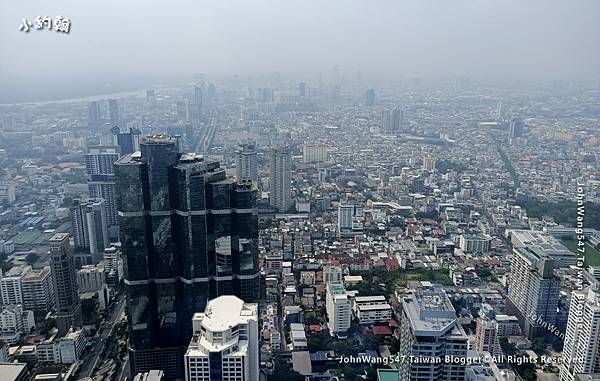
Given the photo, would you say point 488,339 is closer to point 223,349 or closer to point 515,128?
point 223,349

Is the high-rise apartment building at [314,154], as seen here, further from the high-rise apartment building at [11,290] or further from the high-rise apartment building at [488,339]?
the high-rise apartment building at [488,339]

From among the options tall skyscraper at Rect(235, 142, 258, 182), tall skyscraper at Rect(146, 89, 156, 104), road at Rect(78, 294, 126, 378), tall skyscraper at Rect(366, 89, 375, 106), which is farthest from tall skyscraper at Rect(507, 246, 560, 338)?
tall skyscraper at Rect(366, 89, 375, 106)

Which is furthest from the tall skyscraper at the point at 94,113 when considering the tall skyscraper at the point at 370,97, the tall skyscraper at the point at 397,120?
the tall skyscraper at the point at 397,120

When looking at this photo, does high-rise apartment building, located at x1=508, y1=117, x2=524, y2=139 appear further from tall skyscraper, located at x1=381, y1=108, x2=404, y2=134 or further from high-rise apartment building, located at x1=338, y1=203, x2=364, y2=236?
tall skyscraper, located at x1=381, y1=108, x2=404, y2=134

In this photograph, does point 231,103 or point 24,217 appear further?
point 231,103

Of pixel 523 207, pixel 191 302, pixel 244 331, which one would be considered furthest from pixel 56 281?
pixel 523 207

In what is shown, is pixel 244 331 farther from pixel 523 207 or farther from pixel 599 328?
pixel 523 207
